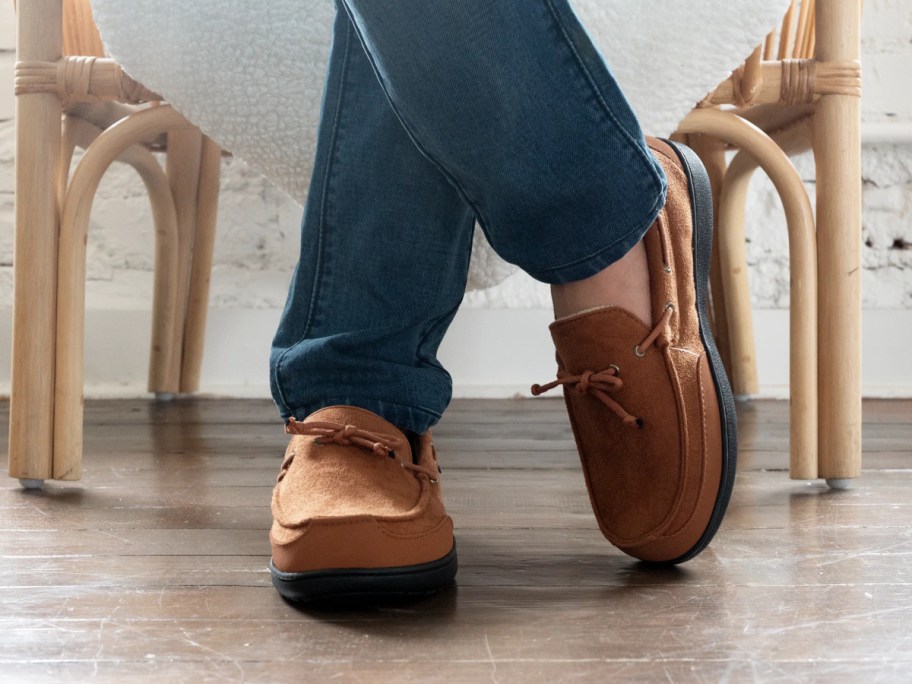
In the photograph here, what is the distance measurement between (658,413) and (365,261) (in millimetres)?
223

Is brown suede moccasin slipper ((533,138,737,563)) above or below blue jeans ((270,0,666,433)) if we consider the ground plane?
below

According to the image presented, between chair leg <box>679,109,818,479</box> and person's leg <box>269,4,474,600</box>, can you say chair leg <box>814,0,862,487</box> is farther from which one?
person's leg <box>269,4,474,600</box>

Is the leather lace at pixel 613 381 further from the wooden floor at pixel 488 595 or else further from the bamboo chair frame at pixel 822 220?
the bamboo chair frame at pixel 822 220

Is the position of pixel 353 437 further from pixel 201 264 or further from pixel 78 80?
pixel 201 264

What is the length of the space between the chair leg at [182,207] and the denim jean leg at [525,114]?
0.99 meters

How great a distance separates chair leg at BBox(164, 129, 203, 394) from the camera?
1.45m

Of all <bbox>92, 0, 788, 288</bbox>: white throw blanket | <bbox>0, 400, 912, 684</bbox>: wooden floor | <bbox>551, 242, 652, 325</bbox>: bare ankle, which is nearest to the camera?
<bbox>0, 400, 912, 684</bbox>: wooden floor

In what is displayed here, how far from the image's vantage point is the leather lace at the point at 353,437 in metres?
0.60

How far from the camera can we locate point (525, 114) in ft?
1.64

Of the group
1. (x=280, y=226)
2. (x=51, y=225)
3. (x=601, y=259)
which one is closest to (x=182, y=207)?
(x=280, y=226)

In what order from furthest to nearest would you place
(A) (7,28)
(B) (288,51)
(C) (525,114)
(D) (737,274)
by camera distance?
(A) (7,28), (D) (737,274), (B) (288,51), (C) (525,114)

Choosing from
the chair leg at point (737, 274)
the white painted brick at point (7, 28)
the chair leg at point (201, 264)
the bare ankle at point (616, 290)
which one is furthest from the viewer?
the white painted brick at point (7, 28)

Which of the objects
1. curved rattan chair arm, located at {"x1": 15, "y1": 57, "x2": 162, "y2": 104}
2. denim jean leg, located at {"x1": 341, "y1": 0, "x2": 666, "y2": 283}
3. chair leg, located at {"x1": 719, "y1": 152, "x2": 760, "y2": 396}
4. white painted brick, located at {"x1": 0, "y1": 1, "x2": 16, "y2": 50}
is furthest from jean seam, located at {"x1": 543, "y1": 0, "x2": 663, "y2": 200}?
white painted brick, located at {"x1": 0, "y1": 1, "x2": 16, "y2": 50}

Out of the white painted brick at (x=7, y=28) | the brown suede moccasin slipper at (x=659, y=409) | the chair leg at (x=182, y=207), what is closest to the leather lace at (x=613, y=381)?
the brown suede moccasin slipper at (x=659, y=409)
